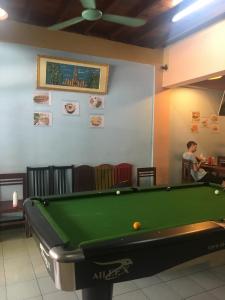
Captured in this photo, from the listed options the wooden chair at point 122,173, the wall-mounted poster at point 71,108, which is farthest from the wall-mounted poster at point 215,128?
the wall-mounted poster at point 71,108

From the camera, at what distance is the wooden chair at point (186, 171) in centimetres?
492

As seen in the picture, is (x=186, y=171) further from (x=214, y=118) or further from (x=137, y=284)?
(x=137, y=284)

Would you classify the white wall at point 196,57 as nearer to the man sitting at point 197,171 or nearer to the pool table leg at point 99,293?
the man sitting at point 197,171

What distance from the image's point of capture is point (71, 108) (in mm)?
4145

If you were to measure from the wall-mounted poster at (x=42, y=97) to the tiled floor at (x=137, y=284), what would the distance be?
7.04 ft

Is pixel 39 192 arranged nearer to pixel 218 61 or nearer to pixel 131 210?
pixel 131 210

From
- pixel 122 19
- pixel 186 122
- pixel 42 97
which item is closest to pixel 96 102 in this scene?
pixel 42 97

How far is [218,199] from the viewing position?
8.53ft

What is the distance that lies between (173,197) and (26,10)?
2892 millimetres

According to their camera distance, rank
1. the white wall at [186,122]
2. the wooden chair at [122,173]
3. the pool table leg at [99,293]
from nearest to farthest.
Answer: the pool table leg at [99,293], the wooden chair at [122,173], the white wall at [186,122]

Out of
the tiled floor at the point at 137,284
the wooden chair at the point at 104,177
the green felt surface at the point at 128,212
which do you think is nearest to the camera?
the green felt surface at the point at 128,212

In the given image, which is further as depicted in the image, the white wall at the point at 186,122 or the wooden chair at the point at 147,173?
the white wall at the point at 186,122

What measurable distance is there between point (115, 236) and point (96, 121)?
297 centimetres

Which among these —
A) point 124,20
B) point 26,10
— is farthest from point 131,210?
point 26,10
